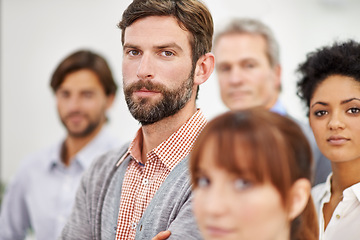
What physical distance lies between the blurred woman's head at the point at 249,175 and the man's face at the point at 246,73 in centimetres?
189

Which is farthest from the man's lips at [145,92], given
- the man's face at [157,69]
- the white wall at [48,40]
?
the white wall at [48,40]

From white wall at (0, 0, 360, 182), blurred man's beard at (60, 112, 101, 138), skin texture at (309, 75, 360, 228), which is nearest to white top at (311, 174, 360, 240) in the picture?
skin texture at (309, 75, 360, 228)

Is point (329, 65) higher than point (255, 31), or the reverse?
point (255, 31)

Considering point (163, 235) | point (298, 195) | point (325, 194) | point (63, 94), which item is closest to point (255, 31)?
point (63, 94)

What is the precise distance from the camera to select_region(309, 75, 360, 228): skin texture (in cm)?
157

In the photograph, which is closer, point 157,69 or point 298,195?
point 298,195

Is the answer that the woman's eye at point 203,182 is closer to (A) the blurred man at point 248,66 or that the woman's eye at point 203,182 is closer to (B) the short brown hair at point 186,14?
(B) the short brown hair at point 186,14

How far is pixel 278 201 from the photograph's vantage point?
0.93 meters

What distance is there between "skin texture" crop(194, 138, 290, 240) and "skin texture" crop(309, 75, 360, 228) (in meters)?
0.70

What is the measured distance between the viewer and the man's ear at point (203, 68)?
59.8 inches

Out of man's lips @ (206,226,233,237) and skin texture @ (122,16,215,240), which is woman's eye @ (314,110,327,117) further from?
man's lips @ (206,226,233,237)

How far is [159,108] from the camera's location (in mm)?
1434

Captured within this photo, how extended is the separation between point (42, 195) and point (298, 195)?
1.74m

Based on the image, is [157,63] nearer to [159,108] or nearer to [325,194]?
[159,108]
